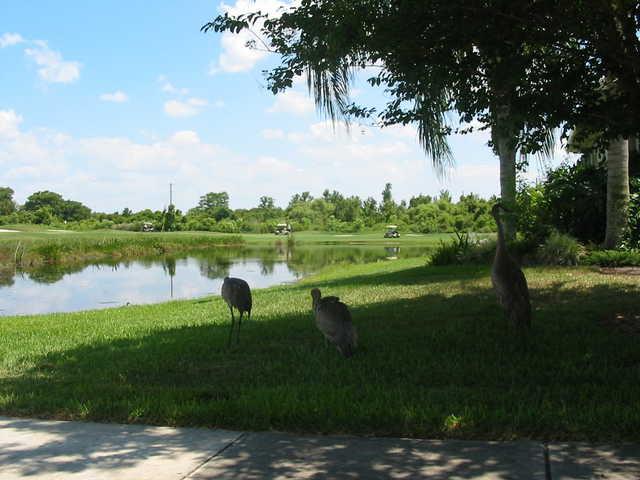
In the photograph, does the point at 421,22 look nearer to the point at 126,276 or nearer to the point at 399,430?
the point at 399,430

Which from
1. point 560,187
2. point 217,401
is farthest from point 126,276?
point 217,401

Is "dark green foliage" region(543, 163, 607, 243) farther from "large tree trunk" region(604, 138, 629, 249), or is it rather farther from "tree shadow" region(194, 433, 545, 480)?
"tree shadow" region(194, 433, 545, 480)

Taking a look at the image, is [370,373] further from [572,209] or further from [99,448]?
[572,209]

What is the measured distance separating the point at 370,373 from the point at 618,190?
36.5 feet

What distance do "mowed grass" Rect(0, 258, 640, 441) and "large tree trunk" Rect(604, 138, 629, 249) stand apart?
13.5 feet

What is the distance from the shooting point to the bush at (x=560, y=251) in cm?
1510

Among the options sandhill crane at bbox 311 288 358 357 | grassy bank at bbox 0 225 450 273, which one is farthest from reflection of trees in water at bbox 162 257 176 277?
sandhill crane at bbox 311 288 358 357

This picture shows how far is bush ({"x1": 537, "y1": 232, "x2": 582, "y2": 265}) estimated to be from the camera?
1510 centimetres

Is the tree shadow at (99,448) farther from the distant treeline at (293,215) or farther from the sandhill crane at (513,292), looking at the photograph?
the distant treeline at (293,215)

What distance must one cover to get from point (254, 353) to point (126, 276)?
24277 mm

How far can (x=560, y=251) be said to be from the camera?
602 inches

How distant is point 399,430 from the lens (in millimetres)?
4621

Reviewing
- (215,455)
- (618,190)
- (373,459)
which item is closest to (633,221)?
(618,190)

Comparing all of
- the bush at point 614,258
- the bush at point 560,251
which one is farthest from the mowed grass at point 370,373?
the bush at point 560,251
